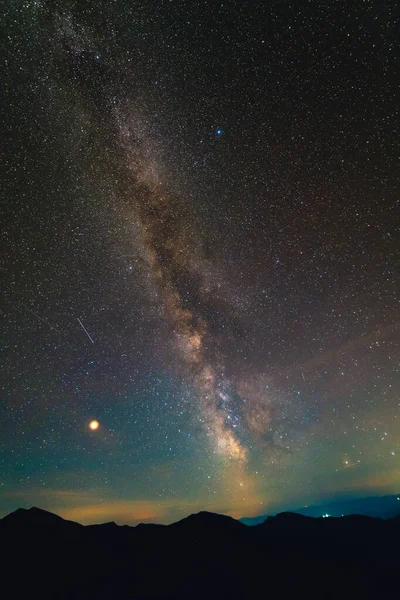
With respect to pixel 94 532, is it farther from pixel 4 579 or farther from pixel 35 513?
pixel 4 579

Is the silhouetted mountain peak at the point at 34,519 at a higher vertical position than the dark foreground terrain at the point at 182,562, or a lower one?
higher

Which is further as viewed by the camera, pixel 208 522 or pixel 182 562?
pixel 208 522

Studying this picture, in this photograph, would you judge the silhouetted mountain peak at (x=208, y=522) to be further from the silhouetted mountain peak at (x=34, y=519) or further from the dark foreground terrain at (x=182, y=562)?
the silhouetted mountain peak at (x=34, y=519)

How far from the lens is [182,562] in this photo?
47.0 meters

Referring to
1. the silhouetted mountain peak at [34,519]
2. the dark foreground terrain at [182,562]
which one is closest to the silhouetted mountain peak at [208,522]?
the dark foreground terrain at [182,562]

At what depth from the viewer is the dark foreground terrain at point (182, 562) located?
41.2 meters

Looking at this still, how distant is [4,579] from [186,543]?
24.3 m


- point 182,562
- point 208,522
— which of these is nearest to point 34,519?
point 182,562

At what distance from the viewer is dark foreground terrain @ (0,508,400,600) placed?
135 ft

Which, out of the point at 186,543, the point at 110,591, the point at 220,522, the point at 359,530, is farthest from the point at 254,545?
the point at 359,530

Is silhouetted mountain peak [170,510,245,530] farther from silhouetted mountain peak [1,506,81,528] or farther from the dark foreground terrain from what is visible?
silhouetted mountain peak [1,506,81,528]

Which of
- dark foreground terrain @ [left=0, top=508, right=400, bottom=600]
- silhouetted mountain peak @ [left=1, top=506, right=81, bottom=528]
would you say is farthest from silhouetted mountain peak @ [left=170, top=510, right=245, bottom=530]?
silhouetted mountain peak @ [left=1, top=506, right=81, bottom=528]

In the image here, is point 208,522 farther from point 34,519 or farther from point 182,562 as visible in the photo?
point 34,519

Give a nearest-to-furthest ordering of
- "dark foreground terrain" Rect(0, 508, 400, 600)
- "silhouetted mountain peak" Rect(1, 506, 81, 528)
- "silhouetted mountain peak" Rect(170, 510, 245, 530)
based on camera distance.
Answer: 1. "dark foreground terrain" Rect(0, 508, 400, 600)
2. "silhouetted mountain peak" Rect(1, 506, 81, 528)
3. "silhouetted mountain peak" Rect(170, 510, 245, 530)
